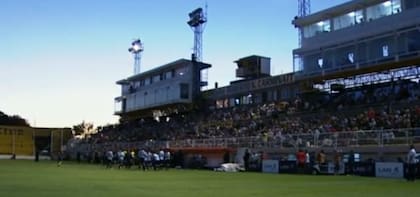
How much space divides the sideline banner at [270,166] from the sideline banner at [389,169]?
9211mm

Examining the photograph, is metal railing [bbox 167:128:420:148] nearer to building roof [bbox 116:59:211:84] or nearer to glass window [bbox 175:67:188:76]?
glass window [bbox 175:67:188:76]

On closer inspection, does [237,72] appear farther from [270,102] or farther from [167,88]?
[270,102]

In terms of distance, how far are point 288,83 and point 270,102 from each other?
329 centimetres

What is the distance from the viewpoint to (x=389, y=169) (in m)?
34.4

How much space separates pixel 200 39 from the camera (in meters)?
94.2

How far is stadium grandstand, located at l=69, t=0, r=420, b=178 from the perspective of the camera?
1655 inches

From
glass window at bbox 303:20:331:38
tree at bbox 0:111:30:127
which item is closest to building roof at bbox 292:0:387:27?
glass window at bbox 303:20:331:38

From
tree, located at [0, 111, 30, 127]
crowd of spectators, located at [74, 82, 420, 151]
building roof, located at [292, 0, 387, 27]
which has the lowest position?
crowd of spectators, located at [74, 82, 420, 151]

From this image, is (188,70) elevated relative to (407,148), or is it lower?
elevated

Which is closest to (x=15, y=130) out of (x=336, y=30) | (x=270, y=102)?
(x=270, y=102)

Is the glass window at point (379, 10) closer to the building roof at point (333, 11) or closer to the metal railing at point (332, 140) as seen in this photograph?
the building roof at point (333, 11)

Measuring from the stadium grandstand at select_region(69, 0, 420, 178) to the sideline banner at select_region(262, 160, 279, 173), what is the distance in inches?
71.6

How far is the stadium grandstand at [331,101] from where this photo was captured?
4203 cm

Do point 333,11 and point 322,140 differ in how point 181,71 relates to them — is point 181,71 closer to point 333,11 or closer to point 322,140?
point 333,11
